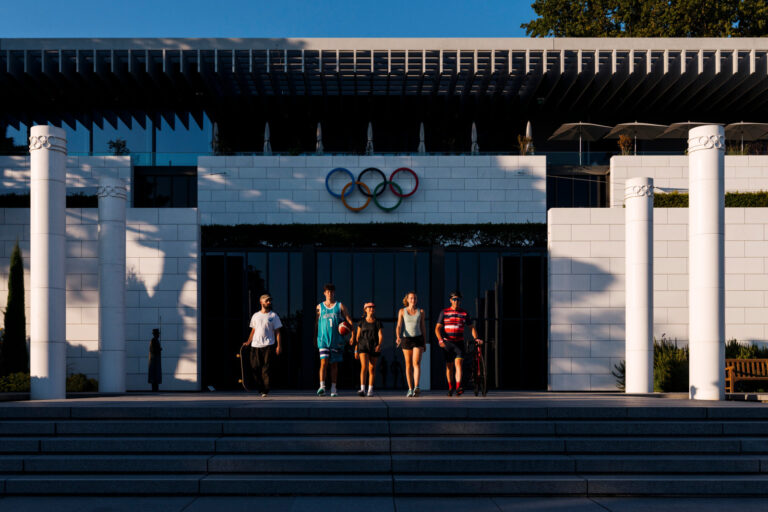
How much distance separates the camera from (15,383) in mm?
15734

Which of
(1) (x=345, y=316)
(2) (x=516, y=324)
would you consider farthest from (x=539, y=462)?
(2) (x=516, y=324)

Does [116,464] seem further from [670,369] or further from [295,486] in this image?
[670,369]

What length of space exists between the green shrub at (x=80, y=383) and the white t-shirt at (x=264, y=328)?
688cm

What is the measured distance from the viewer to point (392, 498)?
28.8 ft

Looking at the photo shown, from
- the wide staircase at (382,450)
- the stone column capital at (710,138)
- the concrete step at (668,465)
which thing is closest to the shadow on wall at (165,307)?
the wide staircase at (382,450)

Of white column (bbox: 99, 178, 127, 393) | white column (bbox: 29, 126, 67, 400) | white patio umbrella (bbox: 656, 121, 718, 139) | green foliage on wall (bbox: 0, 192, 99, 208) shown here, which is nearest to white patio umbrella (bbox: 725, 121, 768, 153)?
white patio umbrella (bbox: 656, 121, 718, 139)

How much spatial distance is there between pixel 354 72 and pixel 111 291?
17932 millimetres

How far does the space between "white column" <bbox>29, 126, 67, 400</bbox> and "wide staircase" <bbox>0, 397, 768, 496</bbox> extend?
3.18 meters

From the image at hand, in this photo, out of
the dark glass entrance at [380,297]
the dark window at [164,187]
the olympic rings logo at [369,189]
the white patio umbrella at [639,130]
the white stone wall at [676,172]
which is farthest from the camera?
the white patio umbrella at [639,130]

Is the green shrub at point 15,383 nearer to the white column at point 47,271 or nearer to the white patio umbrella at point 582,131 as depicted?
the white column at point 47,271

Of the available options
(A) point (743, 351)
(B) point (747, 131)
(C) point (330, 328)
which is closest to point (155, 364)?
(C) point (330, 328)

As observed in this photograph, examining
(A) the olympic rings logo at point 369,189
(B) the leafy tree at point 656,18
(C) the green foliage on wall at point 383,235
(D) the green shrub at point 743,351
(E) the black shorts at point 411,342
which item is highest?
(B) the leafy tree at point 656,18

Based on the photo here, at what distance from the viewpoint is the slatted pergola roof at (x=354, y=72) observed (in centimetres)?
3150

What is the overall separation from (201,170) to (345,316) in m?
15.2
